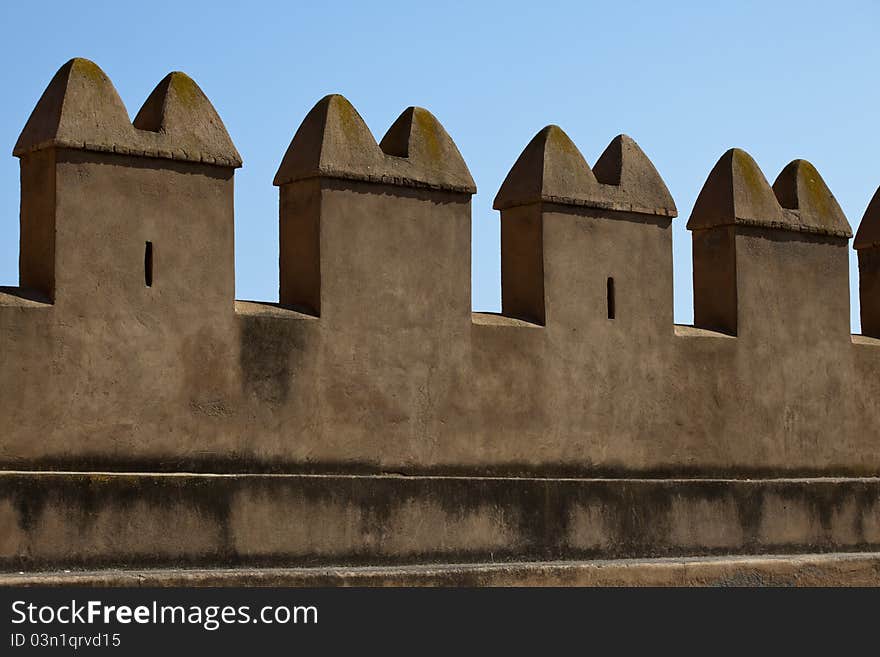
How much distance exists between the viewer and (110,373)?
32.5 ft

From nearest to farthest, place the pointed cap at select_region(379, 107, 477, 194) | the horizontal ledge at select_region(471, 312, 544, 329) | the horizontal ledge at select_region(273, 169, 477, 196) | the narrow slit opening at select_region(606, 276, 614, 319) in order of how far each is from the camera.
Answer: the horizontal ledge at select_region(273, 169, 477, 196), the pointed cap at select_region(379, 107, 477, 194), the horizontal ledge at select_region(471, 312, 544, 329), the narrow slit opening at select_region(606, 276, 614, 319)

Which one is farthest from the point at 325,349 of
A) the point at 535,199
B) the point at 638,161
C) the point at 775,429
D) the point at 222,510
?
→ the point at 775,429

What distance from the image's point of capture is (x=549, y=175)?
11.8 metres

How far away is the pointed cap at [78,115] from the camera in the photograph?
9.89m

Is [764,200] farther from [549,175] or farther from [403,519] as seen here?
[403,519]

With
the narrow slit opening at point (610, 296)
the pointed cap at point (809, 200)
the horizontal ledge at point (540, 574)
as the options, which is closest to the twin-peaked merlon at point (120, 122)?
the horizontal ledge at point (540, 574)

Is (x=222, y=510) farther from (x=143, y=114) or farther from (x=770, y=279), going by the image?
(x=770, y=279)

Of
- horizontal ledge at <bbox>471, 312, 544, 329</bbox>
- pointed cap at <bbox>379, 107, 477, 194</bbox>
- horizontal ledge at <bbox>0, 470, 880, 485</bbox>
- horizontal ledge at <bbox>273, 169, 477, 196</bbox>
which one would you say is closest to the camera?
horizontal ledge at <bbox>0, 470, 880, 485</bbox>

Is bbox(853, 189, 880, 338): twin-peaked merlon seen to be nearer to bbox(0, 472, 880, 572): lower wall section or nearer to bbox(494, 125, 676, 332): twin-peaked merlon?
bbox(0, 472, 880, 572): lower wall section

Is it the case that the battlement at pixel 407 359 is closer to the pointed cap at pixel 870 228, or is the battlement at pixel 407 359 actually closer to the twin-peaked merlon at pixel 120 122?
the twin-peaked merlon at pixel 120 122

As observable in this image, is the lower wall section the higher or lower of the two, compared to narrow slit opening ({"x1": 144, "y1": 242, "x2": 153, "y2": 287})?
lower

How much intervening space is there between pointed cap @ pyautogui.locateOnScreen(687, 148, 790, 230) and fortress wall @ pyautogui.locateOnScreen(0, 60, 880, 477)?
0.02 m

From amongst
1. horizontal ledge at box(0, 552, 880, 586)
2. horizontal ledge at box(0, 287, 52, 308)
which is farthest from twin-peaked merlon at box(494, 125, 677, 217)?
horizontal ledge at box(0, 287, 52, 308)

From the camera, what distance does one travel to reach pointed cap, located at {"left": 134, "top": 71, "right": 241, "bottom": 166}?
→ 10297 millimetres
